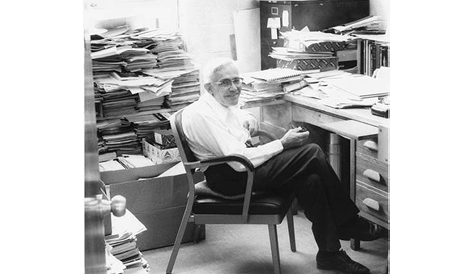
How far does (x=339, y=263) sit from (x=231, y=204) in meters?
0.67

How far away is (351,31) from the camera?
456 cm

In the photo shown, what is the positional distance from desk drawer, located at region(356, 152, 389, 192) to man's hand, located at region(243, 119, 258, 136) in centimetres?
58

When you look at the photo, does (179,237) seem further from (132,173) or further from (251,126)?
(251,126)

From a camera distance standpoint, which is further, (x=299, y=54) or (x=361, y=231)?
(x=299, y=54)

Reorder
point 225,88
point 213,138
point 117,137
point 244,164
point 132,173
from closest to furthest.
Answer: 1. point 244,164
2. point 213,138
3. point 225,88
4. point 132,173
5. point 117,137

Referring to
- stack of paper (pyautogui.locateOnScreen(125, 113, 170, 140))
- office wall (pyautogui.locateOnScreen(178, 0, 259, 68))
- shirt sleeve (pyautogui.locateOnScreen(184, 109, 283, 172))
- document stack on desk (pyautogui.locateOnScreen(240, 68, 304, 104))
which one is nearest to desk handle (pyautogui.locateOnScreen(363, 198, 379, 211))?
shirt sleeve (pyautogui.locateOnScreen(184, 109, 283, 172))

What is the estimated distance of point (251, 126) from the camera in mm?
4074

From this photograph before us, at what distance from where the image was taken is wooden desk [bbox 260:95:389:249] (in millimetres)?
3561

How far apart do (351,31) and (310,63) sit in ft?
1.05

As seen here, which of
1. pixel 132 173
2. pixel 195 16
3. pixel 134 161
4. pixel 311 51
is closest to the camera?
pixel 132 173

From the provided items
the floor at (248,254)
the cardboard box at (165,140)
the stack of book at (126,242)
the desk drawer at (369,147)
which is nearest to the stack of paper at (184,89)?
the cardboard box at (165,140)

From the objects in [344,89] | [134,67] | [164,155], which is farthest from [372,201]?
[134,67]
